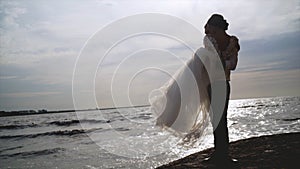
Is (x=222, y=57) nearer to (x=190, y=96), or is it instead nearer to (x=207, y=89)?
(x=207, y=89)

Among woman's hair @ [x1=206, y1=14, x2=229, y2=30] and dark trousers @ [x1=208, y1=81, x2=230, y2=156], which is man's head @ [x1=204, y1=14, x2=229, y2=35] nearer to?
woman's hair @ [x1=206, y1=14, x2=229, y2=30]

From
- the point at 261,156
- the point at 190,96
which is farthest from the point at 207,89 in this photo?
the point at 261,156

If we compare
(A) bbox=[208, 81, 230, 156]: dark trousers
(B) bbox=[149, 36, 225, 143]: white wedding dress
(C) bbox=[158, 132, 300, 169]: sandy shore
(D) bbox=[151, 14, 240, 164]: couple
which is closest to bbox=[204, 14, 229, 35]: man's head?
(D) bbox=[151, 14, 240, 164]: couple

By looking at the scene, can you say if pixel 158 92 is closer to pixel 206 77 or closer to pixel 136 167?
pixel 206 77

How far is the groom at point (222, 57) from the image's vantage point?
448 centimetres

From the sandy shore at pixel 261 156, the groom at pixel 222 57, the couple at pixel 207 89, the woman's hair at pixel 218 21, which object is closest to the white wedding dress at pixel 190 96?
the couple at pixel 207 89

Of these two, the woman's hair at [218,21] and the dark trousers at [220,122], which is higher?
the woman's hair at [218,21]

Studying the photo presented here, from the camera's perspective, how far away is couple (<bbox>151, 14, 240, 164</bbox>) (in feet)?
14.6

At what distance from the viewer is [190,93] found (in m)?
4.76

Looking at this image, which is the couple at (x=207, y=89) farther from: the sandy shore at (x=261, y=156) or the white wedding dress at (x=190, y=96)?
the sandy shore at (x=261, y=156)

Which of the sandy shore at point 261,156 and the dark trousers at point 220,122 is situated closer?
the sandy shore at point 261,156

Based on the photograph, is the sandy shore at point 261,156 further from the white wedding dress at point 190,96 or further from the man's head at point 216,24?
the man's head at point 216,24

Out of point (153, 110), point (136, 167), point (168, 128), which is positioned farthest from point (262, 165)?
point (136, 167)

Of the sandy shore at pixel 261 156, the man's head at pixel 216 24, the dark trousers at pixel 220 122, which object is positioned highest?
the man's head at pixel 216 24
